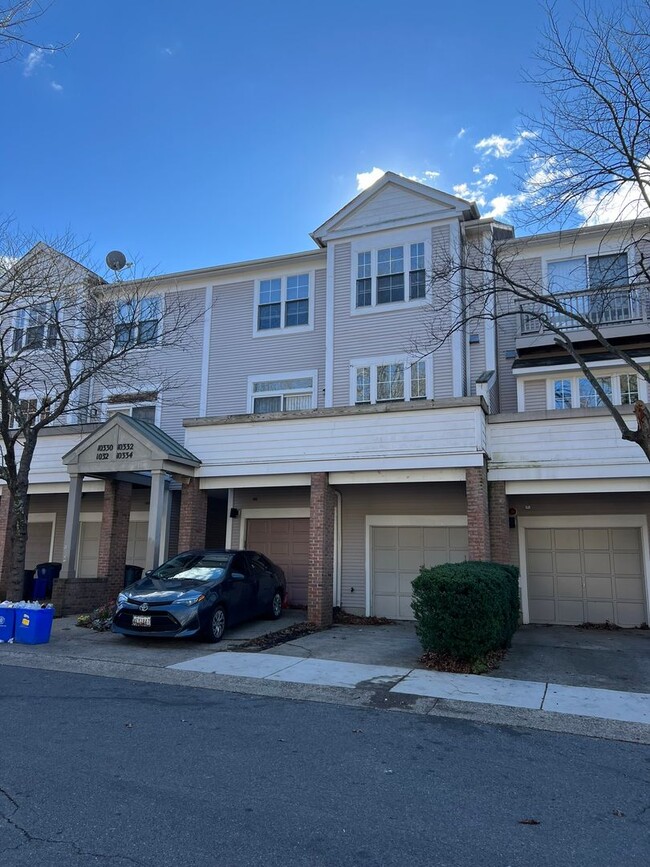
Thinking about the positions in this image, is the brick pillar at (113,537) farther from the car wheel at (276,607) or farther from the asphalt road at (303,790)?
the asphalt road at (303,790)

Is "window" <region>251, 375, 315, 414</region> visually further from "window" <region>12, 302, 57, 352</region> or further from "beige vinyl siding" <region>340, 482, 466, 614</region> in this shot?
"window" <region>12, 302, 57, 352</region>

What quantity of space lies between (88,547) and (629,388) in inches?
616

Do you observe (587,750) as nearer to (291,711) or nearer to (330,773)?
(330,773)

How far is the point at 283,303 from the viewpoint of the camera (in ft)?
56.8

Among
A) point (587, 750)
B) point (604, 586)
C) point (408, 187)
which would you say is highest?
point (408, 187)

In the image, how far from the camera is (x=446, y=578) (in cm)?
849

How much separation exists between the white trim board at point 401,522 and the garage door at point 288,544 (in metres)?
1.73

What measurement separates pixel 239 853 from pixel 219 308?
1592 centimetres

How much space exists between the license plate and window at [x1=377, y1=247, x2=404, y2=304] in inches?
377

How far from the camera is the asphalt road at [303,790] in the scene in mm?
3643

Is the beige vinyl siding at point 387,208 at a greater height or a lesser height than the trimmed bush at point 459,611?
greater

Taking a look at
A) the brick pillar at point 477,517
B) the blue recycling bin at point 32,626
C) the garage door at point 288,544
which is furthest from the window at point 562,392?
the blue recycling bin at point 32,626

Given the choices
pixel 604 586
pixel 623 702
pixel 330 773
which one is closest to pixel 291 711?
pixel 330 773

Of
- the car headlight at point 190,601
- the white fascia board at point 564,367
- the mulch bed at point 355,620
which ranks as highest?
the white fascia board at point 564,367
